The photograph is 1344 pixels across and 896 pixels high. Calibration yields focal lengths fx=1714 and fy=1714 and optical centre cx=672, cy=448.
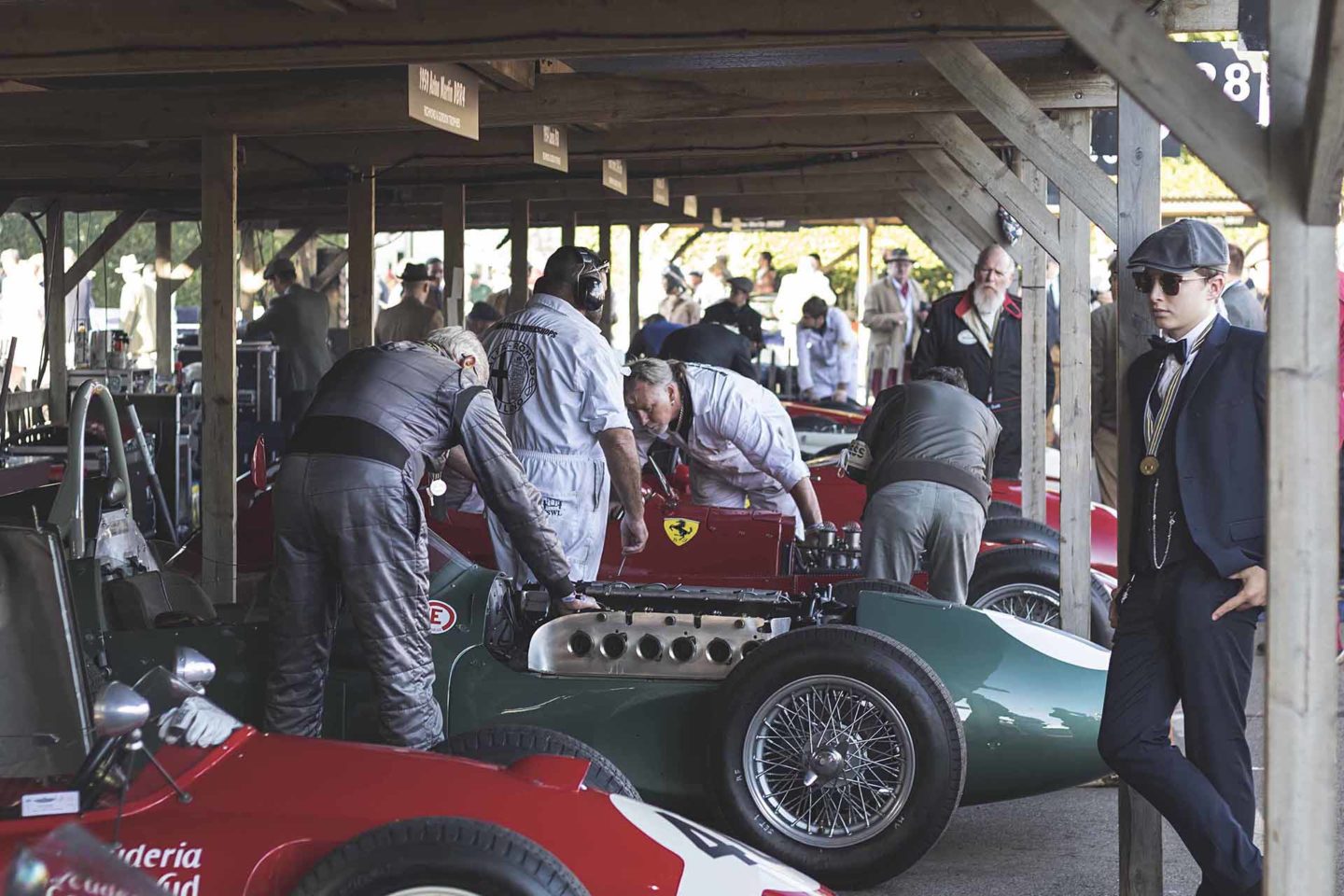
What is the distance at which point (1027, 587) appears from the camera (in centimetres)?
794

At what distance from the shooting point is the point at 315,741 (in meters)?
3.89

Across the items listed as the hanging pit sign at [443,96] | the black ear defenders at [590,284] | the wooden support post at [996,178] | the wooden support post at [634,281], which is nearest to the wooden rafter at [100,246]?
the wooden support post at [634,281]

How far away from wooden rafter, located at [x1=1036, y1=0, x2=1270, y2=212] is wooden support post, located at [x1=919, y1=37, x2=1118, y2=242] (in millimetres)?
2600

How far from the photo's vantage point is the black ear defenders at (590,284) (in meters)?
6.64

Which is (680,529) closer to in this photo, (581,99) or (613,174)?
(581,99)

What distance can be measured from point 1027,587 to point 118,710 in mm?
5626

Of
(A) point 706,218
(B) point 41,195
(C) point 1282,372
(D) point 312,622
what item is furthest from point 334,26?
(A) point 706,218

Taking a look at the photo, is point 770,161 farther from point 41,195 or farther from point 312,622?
point 312,622

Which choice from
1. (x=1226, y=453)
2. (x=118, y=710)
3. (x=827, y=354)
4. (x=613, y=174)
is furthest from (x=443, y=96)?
(x=827, y=354)

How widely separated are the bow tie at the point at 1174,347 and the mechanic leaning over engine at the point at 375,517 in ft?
6.19

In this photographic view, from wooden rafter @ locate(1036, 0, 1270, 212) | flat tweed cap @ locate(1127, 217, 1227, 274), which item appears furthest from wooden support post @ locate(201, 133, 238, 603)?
wooden rafter @ locate(1036, 0, 1270, 212)

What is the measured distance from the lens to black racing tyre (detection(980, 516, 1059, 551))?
861cm

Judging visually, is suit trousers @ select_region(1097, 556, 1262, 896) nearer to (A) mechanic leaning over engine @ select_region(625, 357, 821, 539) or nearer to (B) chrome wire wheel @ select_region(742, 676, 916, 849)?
(B) chrome wire wheel @ select_region(742, 676, 916, 849)

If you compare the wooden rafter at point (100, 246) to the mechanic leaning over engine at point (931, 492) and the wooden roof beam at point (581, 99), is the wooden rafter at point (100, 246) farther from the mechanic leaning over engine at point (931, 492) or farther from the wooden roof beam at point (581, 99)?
the mechanic leaning over engine at point (931, 492)
